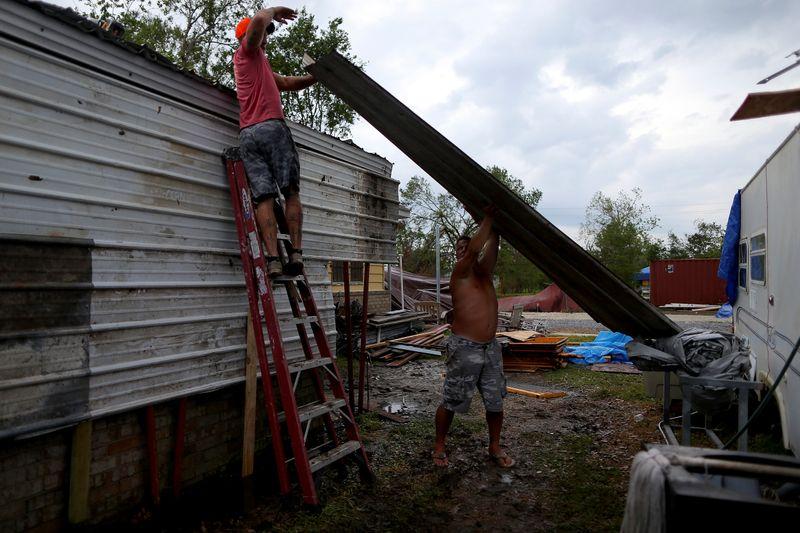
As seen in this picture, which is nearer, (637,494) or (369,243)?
(637,494)

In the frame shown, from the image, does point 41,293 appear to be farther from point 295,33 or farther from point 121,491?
point 295,33

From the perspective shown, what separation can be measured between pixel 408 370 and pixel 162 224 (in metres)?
7.19

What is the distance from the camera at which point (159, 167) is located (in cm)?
344

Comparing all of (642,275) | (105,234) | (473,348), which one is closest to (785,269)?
(473,348)

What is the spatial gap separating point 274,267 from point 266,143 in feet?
3.15

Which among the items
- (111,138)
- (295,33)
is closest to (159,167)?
(111,138)

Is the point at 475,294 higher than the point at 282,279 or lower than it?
lower

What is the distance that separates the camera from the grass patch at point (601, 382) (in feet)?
24.1

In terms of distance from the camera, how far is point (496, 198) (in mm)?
3861

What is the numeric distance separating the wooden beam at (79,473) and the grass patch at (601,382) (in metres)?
6.55

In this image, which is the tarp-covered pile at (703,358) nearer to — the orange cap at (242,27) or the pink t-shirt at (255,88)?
the pink t-shirt at (255,88)

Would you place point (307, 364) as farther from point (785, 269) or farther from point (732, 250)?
point (732, 250)

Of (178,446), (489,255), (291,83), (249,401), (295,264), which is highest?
(291,83)

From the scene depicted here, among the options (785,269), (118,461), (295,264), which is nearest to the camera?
(118,461)
